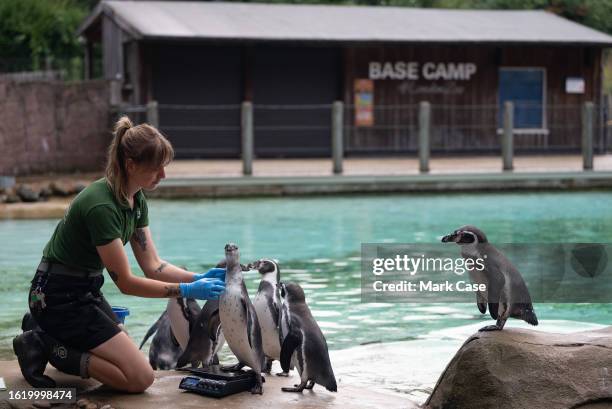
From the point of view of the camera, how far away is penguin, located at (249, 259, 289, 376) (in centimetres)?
600

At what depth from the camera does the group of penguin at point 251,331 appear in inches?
221

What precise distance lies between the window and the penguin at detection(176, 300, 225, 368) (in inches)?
791

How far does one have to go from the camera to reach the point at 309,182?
18.0 m

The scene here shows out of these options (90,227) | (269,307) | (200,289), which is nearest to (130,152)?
(90,227)

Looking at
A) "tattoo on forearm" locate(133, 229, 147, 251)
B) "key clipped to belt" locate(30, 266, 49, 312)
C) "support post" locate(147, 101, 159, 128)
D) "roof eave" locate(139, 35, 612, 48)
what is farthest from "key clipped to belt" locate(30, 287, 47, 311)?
"roof eave" locate(139, 35, 612, 48)

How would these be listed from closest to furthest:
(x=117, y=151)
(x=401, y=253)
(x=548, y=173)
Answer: (x=117, y=151), (x=401, y=253), (x=548, y=173)

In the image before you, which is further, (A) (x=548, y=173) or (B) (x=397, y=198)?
(A) (x=548, y=173)

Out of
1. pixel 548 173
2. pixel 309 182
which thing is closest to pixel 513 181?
pixel 548 173

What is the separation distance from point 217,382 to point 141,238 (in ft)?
2.89

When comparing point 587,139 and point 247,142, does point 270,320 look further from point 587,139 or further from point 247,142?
point 587,139

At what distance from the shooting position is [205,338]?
5992mm

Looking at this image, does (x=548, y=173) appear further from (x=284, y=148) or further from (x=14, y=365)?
(x=14, y=365)

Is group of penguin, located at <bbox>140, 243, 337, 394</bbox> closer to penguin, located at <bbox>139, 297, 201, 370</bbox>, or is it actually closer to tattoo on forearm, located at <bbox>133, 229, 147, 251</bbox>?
penguin, located at <bbox>139, 297, 201, 370</bbox>

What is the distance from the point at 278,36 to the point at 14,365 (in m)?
17.2
